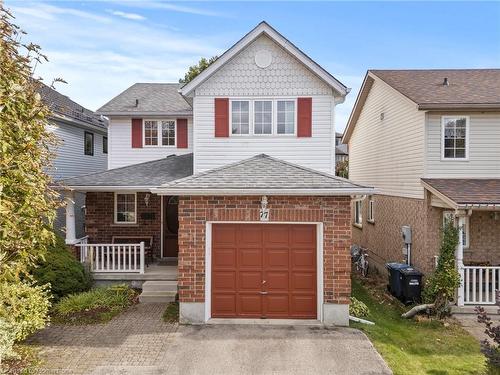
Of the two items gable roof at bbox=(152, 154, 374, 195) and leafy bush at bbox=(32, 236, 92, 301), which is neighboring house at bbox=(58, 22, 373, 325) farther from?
leafy bush at bbox=(32, 236, 92, 301)

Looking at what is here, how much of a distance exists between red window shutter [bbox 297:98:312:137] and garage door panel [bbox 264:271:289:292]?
5102mm

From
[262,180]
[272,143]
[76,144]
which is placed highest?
[76,144]

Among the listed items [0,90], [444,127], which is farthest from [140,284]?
[444,127]

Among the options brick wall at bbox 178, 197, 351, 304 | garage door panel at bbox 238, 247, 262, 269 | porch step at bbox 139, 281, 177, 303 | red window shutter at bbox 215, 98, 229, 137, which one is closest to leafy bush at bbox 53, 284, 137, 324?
porch step at bbox 139, 281, 177, 303

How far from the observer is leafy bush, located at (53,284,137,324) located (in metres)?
10.4

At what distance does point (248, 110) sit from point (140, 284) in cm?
687

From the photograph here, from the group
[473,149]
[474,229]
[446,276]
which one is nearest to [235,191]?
[446,276]

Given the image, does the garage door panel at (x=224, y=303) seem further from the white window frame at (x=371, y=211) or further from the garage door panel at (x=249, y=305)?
the white window frame at (x=371, y=211)

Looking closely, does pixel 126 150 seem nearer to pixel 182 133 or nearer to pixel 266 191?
pixel 182 133

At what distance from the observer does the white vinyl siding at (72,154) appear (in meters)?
19.3

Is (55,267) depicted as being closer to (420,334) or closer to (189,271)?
(189,271)

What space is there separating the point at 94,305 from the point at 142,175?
489 cm

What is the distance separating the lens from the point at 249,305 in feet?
34.2

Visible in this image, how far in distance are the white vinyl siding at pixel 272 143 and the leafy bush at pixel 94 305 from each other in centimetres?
505
